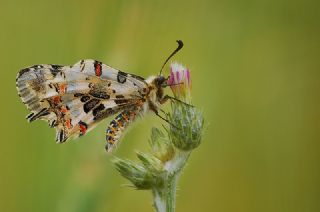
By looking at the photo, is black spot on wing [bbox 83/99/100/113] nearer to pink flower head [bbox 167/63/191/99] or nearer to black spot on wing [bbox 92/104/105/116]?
black spot on wing [bbox 92/104/105/116]

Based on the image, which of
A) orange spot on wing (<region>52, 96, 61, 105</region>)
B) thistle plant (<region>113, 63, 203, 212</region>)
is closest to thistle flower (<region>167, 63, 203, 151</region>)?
thistle plant (<region>113, 63, 203, 212</region>)

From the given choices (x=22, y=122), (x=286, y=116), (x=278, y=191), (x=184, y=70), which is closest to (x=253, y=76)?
(x=286, y=116)

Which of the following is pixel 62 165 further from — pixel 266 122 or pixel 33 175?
pixel 266 122

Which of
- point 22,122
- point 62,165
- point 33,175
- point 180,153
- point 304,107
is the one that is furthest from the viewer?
point 304,107

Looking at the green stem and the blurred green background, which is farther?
the blurred green background

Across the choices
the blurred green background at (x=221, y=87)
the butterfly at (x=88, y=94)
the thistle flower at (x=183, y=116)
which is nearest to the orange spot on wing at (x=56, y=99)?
the butterfly at (x=88, y=94)

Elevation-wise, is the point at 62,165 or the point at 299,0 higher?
the point at 299,0
